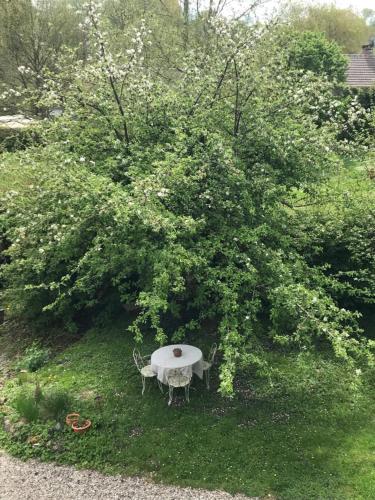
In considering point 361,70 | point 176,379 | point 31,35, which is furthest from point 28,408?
point 361,70

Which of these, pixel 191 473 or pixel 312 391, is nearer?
pixel 191 473

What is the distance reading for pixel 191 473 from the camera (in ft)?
18.0

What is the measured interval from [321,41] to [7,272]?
1623cm

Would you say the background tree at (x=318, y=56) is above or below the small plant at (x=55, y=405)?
above

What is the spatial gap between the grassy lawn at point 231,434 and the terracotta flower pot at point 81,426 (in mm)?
90

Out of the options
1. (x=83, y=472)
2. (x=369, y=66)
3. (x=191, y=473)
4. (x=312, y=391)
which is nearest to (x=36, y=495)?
(x=83, y=472)

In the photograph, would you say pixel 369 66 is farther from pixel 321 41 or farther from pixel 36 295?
pixel 36 295

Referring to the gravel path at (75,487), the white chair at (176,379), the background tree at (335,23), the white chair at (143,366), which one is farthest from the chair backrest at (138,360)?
the background tree at (335,23)

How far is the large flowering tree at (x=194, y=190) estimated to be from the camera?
591 centimetres

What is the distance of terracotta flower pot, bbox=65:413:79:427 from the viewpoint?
6347 millimetres

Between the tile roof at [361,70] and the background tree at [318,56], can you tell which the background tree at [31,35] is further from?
the tile roof at [361,70]

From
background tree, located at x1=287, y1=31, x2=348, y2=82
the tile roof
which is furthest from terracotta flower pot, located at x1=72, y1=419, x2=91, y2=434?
the tile roof

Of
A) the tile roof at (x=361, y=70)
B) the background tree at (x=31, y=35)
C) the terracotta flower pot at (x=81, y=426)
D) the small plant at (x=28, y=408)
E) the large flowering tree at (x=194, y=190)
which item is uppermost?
the background tree at (x=31, y=35)

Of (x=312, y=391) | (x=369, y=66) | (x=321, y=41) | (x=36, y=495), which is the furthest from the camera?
(x=369, y=66)
